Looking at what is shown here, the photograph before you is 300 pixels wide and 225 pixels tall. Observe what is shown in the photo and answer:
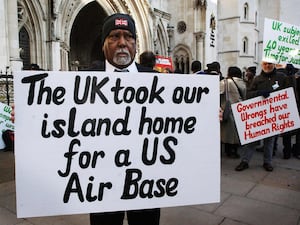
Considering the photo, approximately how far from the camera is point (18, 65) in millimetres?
8539

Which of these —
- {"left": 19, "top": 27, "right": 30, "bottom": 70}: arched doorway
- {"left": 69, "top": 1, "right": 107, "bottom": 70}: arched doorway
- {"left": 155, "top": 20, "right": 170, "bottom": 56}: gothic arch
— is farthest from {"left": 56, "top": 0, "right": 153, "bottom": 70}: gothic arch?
{"left": 155, "top": 20, "right": 170, "bottom": 56}: gothic arch

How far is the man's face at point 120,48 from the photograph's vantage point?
1.68 meters

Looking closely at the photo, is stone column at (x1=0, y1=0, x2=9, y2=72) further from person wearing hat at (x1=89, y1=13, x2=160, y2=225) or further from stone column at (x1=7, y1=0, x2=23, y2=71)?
person wearing hat at (x1=89, y1=13, x2=160, y2=225)

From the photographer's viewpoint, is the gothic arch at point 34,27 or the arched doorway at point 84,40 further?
the arched doorway at point 84,40

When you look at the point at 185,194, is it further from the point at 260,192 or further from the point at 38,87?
the point at 260,192

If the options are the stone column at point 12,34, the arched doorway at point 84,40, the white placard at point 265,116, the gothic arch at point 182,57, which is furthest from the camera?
the gothic arch at point 182,57

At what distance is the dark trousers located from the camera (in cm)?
170

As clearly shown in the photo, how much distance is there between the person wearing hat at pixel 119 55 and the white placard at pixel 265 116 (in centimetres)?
268

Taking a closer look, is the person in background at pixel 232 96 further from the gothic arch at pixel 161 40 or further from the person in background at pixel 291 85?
the gothic arch at pixel 161 40

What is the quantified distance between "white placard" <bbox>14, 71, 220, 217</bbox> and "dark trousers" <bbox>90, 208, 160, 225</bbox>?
0.21 metres

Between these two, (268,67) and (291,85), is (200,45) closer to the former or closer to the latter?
(291,85)

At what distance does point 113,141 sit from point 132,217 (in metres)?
0.57

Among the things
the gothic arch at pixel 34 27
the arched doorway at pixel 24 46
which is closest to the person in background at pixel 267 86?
the gothic arch at pixel 34 27

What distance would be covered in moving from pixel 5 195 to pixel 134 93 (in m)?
2.81
